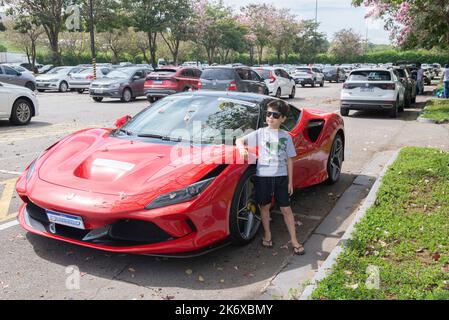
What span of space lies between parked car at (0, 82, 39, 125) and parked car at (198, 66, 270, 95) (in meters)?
6.69

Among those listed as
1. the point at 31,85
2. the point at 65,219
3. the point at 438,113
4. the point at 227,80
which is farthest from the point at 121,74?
the point at 65,219

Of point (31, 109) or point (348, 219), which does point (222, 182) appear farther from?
point (31, 109)

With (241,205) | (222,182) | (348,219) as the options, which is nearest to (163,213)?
(222,182)

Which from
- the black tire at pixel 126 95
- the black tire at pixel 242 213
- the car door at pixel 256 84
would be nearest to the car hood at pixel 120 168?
the black tire at pixel 242 213

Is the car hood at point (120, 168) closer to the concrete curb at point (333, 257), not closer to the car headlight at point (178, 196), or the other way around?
the car headlight at point (178, 196)

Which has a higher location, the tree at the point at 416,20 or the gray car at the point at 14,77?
the tree at the point at 416,20

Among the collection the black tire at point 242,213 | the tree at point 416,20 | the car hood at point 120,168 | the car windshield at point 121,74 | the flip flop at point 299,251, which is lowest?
the flip flop at point 299,251

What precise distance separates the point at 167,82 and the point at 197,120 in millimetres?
15026

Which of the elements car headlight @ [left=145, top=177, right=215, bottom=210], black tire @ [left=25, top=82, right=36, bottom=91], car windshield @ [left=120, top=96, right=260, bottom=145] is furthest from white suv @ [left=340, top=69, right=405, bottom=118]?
black tire @ [left=25, top=82, right=36, bottom=91]

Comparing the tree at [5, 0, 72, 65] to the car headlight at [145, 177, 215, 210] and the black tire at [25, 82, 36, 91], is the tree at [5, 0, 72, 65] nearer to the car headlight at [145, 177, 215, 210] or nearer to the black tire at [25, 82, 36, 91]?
the black tire at [25, 82, 36, 91]

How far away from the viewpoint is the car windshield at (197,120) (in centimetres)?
474

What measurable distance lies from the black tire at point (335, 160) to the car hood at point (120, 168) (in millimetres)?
2751

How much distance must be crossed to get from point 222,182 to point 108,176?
96cm

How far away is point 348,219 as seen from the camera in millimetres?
5387
